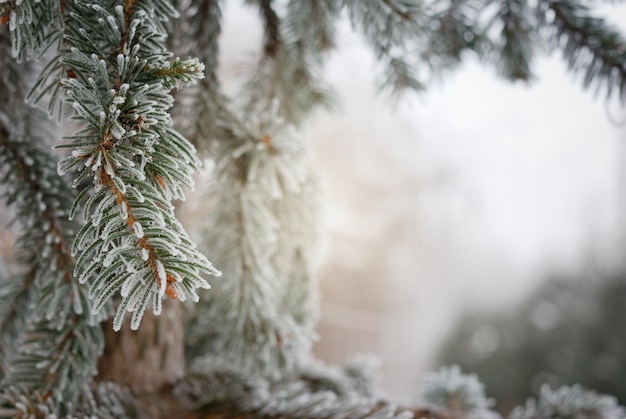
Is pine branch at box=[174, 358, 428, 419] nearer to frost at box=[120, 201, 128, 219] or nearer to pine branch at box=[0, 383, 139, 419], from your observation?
pine branch at box=[0, 383, 139, 419]

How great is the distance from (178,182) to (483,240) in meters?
4.73

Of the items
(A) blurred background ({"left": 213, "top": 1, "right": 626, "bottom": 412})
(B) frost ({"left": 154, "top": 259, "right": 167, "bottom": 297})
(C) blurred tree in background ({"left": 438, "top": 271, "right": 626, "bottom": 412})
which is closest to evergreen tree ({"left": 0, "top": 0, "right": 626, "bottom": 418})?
(B) frost ({"left": 154, "top": 259, "right": 167, "bottom": 297})

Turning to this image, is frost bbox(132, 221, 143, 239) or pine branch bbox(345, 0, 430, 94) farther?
pine branch bbox(345, 0, 430, 94)

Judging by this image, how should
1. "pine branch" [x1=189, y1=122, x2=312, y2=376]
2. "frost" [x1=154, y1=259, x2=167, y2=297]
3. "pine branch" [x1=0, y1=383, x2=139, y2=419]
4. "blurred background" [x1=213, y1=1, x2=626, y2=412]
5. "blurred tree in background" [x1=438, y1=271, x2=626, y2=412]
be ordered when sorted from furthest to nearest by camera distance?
"blurred background" [x1=213, y1=1, x2=626, y2=412], "blurred tree in background" [x1=438, y1=271, x2=626, y2=412], "pine branch" [x1=189, y1=122, x2=312, y2=376], "pine branch" [x1=0, y1=383, x2=139, y2=419], "frost" [x1=154, y1=259, x2=167, y2=297]

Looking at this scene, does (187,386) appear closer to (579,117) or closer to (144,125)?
(144,125)

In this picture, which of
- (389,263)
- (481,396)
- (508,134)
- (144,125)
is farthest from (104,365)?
(508,134)

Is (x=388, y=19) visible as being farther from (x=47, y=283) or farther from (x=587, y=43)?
(x=47, y=283)

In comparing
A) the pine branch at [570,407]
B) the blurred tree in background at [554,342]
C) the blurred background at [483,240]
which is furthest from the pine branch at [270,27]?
the blurred tree in background at [554,342]

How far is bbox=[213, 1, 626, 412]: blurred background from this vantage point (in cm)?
377

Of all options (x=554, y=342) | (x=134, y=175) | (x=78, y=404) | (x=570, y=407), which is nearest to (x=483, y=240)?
(x=554, y=342)

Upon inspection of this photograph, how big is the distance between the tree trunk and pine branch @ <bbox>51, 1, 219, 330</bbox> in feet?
0.83

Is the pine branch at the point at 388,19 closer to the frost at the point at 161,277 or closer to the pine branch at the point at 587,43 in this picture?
the pine branch at the point at 587,43

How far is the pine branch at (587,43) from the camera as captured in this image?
489 millimetres

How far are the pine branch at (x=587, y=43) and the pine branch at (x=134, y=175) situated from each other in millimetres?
419
